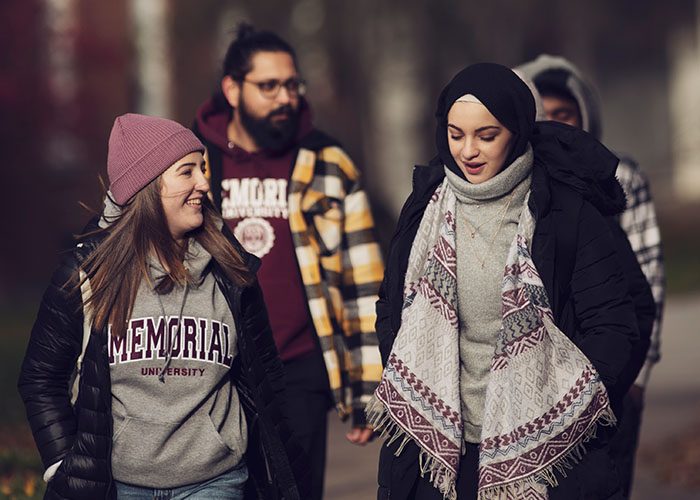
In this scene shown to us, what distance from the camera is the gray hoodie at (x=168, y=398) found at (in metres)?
4.49

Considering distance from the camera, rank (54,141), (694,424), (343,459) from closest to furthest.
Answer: (343,459) → (694,424) → (54,141)

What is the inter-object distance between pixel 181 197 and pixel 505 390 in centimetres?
111

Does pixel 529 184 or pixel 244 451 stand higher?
pixel 529 184

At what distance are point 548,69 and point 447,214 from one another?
6.55ft

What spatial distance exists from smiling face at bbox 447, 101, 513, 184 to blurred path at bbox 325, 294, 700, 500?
3988mm

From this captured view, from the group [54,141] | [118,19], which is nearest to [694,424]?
[54,141]

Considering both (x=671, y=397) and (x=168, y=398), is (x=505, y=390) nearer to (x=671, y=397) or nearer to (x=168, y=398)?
(x=168, y=398)

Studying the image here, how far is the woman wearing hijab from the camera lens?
4.39 m

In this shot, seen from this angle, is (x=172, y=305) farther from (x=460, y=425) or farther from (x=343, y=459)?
(x=343, y=459)

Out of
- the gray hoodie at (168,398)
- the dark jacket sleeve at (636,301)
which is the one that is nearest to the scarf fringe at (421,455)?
the gray hoodie at (168,398)

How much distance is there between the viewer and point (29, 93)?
53.3 ft

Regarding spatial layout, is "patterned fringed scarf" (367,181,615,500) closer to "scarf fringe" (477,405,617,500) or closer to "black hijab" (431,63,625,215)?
"scarf fringe" (477,405,617,500)

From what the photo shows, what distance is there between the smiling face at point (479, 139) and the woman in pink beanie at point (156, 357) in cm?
76

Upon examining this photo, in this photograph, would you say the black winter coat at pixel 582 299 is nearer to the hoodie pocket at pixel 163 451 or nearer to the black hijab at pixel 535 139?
the black hijab at pixel 535 139
